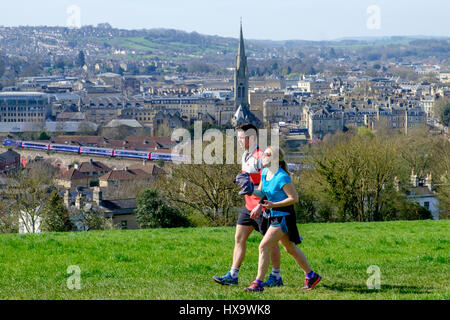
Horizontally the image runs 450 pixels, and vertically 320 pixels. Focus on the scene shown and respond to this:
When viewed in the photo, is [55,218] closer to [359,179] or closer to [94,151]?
[359,179]

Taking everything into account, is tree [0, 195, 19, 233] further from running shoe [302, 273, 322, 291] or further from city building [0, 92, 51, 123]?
city building [0, 92, 51, 123]

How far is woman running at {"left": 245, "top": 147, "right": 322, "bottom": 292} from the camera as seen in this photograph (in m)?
6.61

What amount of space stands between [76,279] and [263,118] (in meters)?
99.7

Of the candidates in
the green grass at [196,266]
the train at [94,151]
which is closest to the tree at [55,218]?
the green grass at [196,266]

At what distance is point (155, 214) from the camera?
19984mm

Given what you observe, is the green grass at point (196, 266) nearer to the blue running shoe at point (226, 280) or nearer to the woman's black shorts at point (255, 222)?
the blue running shoe at point (226, 280)

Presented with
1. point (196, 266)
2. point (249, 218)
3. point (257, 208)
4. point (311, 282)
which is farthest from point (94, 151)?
point (311, 282)

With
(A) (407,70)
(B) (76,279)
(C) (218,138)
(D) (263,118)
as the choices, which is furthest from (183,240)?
(A) (407,70)

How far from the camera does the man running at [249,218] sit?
693 centimetres

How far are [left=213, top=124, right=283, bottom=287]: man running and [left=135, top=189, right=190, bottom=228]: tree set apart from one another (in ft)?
41.3

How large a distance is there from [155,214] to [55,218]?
2.54 metres

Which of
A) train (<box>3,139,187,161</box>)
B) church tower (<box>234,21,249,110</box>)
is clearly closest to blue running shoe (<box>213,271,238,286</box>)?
train (<box>3,139,187,161</box>)

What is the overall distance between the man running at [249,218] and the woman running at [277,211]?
0.56 feet
